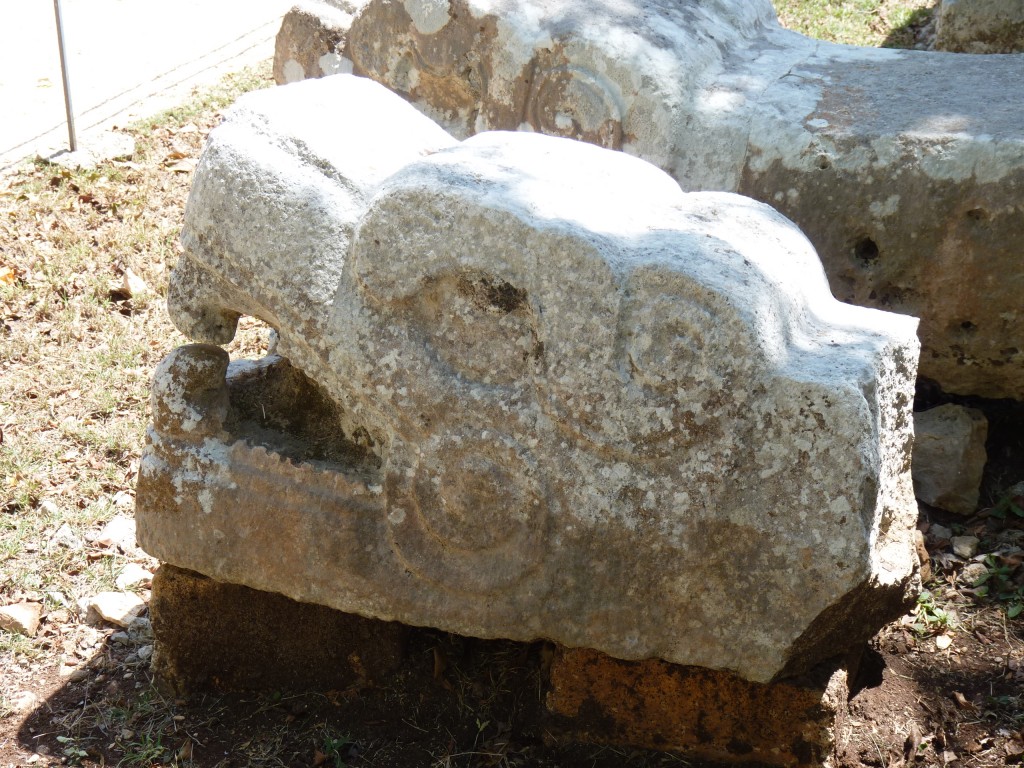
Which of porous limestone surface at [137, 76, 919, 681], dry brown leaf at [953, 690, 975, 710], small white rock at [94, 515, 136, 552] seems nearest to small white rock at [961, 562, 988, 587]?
dry brown leaf at [953, 690, 975, 710]

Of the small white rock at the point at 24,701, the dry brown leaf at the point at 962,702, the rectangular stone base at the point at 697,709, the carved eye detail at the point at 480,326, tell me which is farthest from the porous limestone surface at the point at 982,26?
the small white rock at the point at 24,701

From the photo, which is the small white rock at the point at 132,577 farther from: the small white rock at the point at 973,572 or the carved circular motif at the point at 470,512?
the small white rock at the point at 973,572

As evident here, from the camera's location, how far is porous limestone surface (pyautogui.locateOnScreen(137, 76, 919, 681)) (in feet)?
6.23

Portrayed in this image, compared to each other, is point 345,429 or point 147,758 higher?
point 345,429

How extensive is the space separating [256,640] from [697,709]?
0.95m

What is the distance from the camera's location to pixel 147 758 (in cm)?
237

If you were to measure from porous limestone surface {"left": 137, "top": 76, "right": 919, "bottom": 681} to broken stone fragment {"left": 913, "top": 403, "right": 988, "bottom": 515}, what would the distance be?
0.80m

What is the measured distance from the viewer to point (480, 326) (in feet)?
6.67

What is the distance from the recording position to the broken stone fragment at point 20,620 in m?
2.81

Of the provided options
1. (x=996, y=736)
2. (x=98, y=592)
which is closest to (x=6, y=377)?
(x=98, y=592)

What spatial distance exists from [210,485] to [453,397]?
552 mm

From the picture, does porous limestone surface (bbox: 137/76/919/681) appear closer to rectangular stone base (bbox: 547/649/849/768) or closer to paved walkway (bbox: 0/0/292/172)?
rectangular stone base (bbox: 547/649/849/768)

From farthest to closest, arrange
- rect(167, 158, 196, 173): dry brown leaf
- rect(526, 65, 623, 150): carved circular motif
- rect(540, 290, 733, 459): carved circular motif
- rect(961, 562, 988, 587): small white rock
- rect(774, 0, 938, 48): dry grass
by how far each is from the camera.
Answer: rect(774, 0, 938, 48): dry grass, rect(167, 158, 196, 173): dry brown leaf, rect(526, 65, 623, 150): carved circular motif, rect(961, 562, 988, 587): small white rock, rect(540, 290, 733, 459): carved circular motif

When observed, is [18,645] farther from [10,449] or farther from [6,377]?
[6,377]
